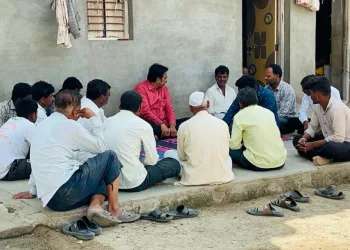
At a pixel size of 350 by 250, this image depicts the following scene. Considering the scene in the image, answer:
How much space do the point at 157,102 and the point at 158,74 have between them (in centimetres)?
45


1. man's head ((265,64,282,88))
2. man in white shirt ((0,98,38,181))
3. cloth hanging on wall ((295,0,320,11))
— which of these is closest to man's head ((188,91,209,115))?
man in white shirt ((0,98,38,181))

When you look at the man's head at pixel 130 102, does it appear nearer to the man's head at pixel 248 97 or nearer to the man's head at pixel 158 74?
the man's head at pixel 248 97

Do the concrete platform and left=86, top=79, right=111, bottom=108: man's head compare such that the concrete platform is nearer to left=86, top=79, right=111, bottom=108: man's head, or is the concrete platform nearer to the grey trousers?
the grey trousers

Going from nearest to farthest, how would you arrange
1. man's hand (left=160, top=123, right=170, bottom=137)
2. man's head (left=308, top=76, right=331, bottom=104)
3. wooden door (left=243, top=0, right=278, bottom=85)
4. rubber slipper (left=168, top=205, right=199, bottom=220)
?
rubber slipper (left=168, top=205, right=199, bottom=220) < man's head (left=308, top=76, right=331, bottom=104) < man's hand (left=160, top=123, right=170, bottom=137) < wooden door (left=243, top=0, right=278, bottom=85)

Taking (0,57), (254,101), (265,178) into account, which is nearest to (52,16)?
(0,57)

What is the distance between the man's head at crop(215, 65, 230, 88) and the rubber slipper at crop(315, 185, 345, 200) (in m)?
3.46

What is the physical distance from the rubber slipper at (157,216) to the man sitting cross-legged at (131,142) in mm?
376

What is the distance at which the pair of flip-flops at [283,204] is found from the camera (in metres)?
5.02

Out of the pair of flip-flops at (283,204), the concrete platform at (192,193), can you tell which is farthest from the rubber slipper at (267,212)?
the concrete platform at (192,193)

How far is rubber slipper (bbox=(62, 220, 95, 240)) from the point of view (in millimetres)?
4297

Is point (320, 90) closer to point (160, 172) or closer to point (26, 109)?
point (160, 172)

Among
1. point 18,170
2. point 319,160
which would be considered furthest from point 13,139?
point 319,160

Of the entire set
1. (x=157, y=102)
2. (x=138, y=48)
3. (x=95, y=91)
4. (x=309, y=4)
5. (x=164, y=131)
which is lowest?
(x=164, y=131)

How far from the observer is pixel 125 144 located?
5004 mm
